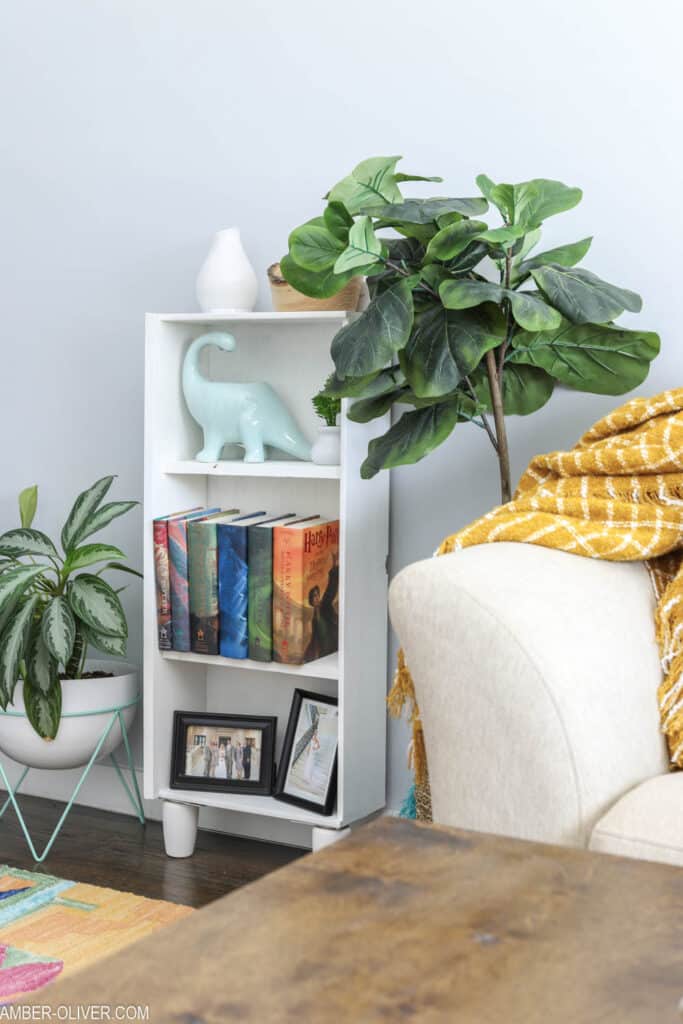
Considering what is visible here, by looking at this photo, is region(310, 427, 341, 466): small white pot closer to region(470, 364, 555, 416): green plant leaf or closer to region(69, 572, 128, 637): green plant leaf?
region(470, 364, 555, 416): green plant leaf

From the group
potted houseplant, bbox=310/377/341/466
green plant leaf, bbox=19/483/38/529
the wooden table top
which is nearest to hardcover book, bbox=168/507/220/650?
potted houseplant, bbox=310/377/341/466

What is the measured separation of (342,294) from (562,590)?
3.07ft

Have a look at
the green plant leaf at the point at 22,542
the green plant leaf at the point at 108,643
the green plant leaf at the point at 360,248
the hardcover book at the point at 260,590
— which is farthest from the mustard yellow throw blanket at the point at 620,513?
the green plant leaf at the point at 22,542

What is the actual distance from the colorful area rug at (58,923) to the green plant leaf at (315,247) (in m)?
1.14

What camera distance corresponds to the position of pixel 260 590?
2205mm

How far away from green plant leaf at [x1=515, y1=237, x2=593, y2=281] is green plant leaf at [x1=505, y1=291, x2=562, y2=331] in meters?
0.17

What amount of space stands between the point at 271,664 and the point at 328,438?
46cm

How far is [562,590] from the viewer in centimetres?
145

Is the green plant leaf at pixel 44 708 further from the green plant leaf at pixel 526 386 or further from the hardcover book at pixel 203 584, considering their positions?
the green plant leaf at pixel 526 386

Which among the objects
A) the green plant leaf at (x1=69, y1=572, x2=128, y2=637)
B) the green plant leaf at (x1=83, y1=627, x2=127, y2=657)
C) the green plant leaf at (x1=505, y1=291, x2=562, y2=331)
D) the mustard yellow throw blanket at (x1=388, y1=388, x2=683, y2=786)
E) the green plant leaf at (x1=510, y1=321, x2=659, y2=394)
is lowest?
the green plant leaf at (x1=83, y1=627, x2=127, y2=657)

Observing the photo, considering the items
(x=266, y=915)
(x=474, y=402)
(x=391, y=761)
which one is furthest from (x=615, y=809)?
(x=391, y=761)

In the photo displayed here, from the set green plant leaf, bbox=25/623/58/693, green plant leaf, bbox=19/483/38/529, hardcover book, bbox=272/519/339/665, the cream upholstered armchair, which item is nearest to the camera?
the cream upholstered armchair

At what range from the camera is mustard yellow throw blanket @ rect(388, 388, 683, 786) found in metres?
1.59

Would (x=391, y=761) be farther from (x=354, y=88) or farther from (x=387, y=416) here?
(x=354, y=88)
